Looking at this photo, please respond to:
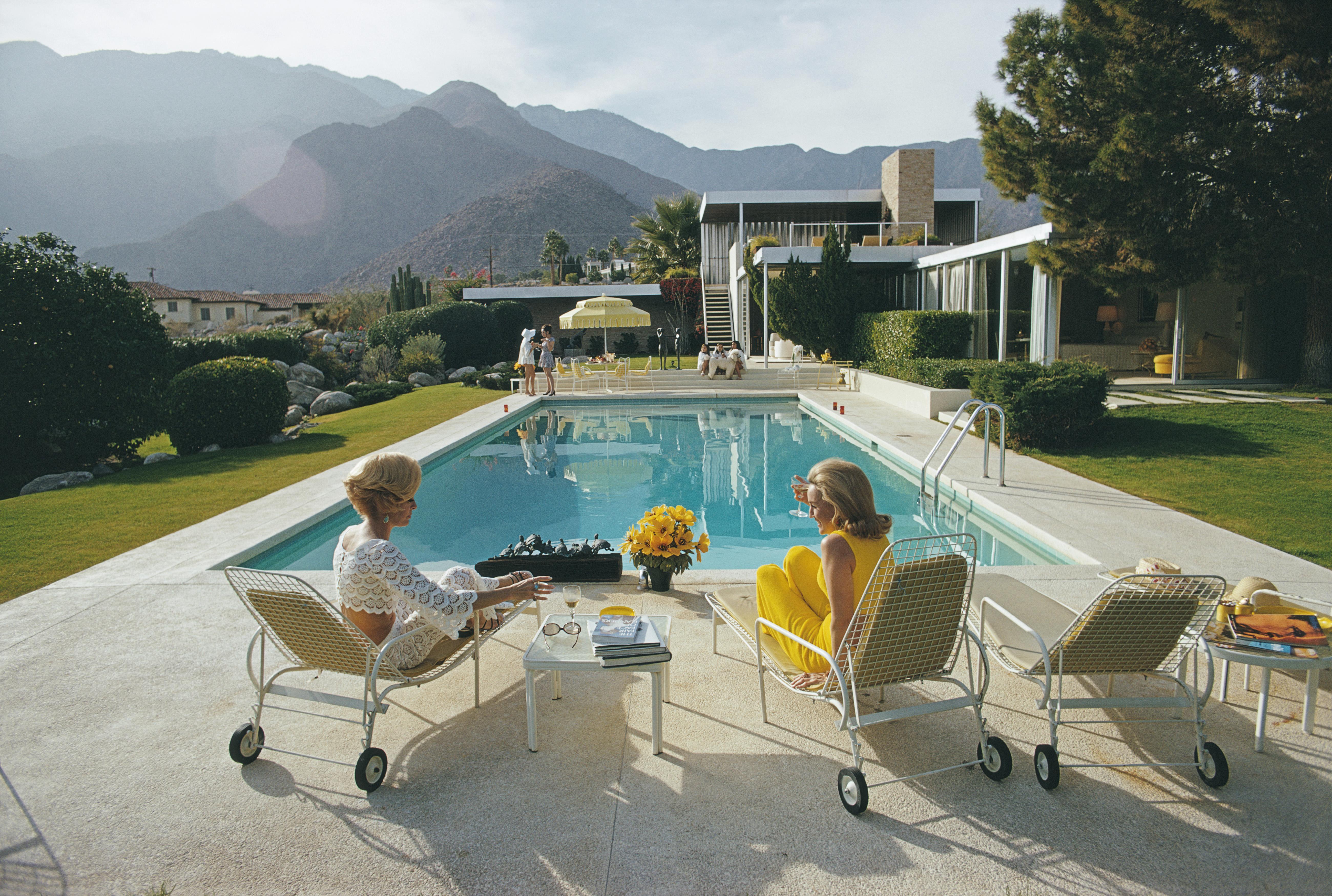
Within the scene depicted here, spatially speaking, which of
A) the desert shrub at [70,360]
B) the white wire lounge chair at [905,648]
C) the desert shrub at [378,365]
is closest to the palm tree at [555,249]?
the desert shrub at [378,365]

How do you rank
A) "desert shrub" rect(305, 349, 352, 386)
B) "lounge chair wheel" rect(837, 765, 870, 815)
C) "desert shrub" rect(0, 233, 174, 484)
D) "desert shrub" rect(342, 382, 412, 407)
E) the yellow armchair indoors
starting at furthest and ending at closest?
"desert shrub" rect(305, 349, 352, 386)
"desert shrub" rect(342, 382, 412, 407)
the yellow armchair indoors
"desert shrub" rect(0, 233, 174, 484)
"lounge chair wheel" rect(837, 765, 870, 815)

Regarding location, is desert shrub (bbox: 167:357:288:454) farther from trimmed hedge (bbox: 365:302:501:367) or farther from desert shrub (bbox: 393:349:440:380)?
trimmed hedge (bbox: 365:302:501:367)

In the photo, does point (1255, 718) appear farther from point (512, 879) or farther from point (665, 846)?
point (512, 879)

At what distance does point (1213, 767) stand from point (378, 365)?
903 inches

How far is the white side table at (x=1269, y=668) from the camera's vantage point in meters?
2.83

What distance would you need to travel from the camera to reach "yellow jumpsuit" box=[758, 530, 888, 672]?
115 inches

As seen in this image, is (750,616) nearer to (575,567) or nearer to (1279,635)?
(575,567)

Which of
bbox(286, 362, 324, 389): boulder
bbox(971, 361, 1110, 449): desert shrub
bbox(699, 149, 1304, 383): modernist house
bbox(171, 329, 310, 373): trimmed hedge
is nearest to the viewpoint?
bbox(971, 361, 1110, 449): desert shrub

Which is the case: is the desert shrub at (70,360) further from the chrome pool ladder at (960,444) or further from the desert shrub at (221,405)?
the chrome pool ladder at (960,444)

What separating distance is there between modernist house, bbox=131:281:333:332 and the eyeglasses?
161 feet

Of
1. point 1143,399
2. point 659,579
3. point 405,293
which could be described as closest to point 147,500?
point 659,579

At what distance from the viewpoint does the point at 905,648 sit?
280 cm

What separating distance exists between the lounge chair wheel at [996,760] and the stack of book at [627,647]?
1.22 metres

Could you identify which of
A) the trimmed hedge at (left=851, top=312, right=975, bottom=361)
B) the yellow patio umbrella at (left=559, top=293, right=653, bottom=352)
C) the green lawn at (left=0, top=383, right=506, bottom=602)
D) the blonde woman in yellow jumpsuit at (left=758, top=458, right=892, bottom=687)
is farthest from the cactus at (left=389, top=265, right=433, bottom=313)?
the blonde woman in yellow jumpsuit at (left=758, top=458, right=892, bottom=687)
